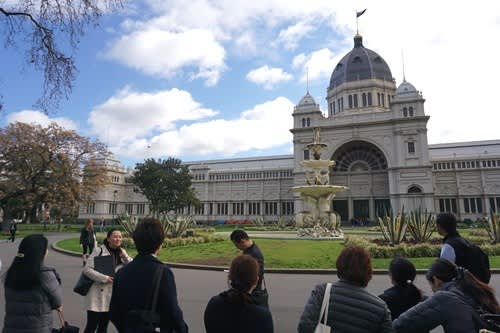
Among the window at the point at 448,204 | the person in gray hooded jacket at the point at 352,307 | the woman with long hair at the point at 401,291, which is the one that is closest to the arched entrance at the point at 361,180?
the window at the point at 448,204

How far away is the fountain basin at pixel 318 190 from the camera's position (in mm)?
25064

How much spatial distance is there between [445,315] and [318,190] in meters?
22.8

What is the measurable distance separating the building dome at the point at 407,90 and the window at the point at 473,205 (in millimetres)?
19365

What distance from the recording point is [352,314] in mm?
2750

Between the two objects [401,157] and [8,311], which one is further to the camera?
[401,157]

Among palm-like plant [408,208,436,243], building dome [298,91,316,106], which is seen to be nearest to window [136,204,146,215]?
building dome [298,91,316,106]

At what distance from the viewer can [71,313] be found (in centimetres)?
722

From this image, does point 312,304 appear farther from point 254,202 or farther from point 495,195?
point 254,202

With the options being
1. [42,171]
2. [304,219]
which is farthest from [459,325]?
[42,171]

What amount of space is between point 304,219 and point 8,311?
78.8ft

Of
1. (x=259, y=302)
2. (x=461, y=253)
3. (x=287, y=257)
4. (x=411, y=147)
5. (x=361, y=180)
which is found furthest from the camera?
(x=361, y=180)

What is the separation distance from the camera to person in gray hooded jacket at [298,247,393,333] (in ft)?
8.98

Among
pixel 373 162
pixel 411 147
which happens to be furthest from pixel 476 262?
pixel 373 162

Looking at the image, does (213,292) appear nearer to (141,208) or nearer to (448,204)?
(448,204)
